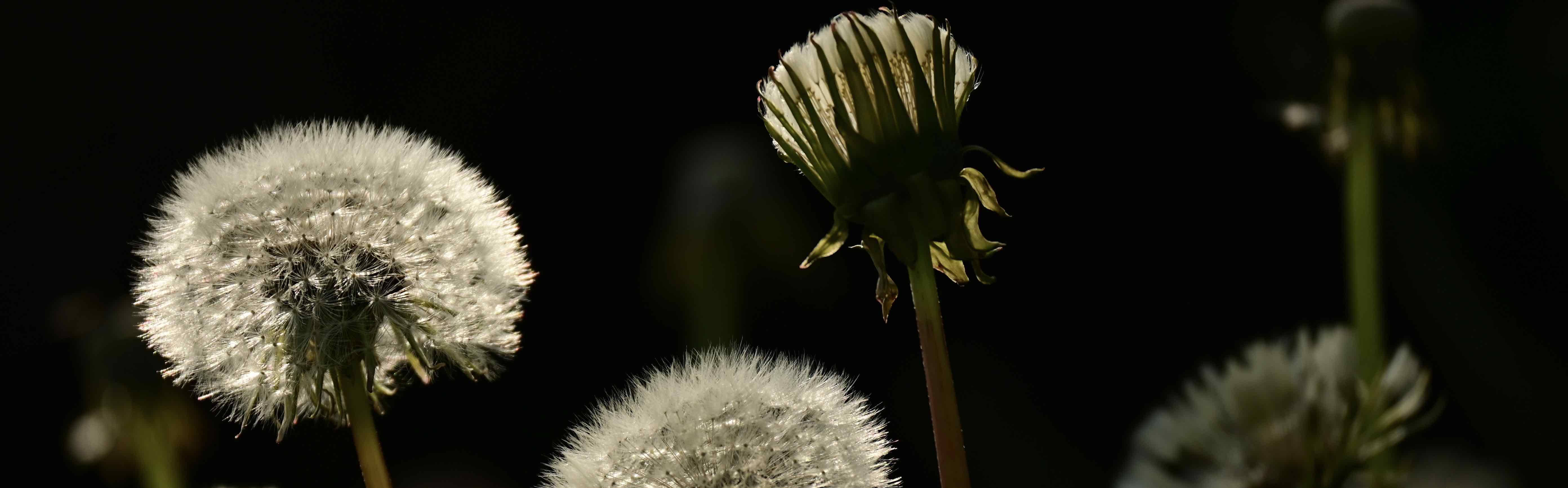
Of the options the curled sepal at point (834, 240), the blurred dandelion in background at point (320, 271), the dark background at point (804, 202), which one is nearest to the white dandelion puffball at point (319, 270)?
the blurred dandelion in background at point (320, 271)

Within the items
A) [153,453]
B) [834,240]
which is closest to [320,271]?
[834,240]

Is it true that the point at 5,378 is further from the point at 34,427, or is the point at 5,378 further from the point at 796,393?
the point at 796,393

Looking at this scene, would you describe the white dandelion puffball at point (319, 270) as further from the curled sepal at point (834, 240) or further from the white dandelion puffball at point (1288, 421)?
the white dandelion puffball at point (1288, 421)

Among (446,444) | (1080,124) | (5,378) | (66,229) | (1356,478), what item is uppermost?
(66,229)

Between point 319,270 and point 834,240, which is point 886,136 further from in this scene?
point 319,270

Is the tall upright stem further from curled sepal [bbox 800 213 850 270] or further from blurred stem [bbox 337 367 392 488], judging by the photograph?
blurred stem [bbox 337 367 392 488]

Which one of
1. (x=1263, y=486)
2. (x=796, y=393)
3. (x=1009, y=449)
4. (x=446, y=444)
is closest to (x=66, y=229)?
(x=446, y=444)
